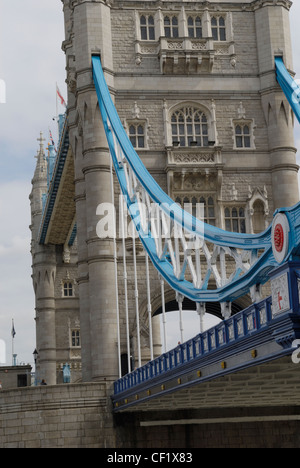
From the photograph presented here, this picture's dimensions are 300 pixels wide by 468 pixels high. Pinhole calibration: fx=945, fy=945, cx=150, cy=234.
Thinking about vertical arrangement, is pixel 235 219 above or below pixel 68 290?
below

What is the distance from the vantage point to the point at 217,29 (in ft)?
159

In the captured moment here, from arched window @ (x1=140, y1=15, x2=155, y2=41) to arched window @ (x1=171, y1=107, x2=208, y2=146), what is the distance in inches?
165

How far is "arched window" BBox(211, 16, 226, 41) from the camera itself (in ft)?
159

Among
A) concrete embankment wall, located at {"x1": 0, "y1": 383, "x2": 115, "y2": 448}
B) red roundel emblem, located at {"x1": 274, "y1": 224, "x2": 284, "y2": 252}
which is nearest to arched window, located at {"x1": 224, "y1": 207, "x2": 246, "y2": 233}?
concrete embankment wall, located at {"x1": 0, "y1": 383, "x2": 115, "y2": 448}

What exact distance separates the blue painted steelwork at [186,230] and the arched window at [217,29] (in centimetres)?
636

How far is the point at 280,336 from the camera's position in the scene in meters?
18.3

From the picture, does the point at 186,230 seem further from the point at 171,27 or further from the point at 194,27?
the point at 194,27

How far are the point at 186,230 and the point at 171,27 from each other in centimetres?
1688

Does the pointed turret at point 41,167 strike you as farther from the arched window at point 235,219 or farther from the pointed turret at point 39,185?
the arched window at point 235,219

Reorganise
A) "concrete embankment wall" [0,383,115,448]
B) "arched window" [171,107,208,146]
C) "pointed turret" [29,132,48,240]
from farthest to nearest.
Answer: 1. "pointed turret" [29,132,48,240]
2. "arched window" [171,107,208,146]
3. "concrete embankment wall" [0,383,115,448]

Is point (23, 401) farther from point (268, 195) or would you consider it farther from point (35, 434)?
point (268, 195)

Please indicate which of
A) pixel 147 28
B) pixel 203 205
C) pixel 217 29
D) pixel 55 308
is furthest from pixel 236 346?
pixel 55 308

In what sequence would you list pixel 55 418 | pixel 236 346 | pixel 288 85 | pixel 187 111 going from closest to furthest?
pixel 236 346 < pixel 55 418 < pixel 288 85 < pixel 187 111

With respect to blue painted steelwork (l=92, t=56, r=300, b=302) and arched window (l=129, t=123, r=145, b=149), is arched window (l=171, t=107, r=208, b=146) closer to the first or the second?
arched window (l=129, t=123, r=145, b=149)
